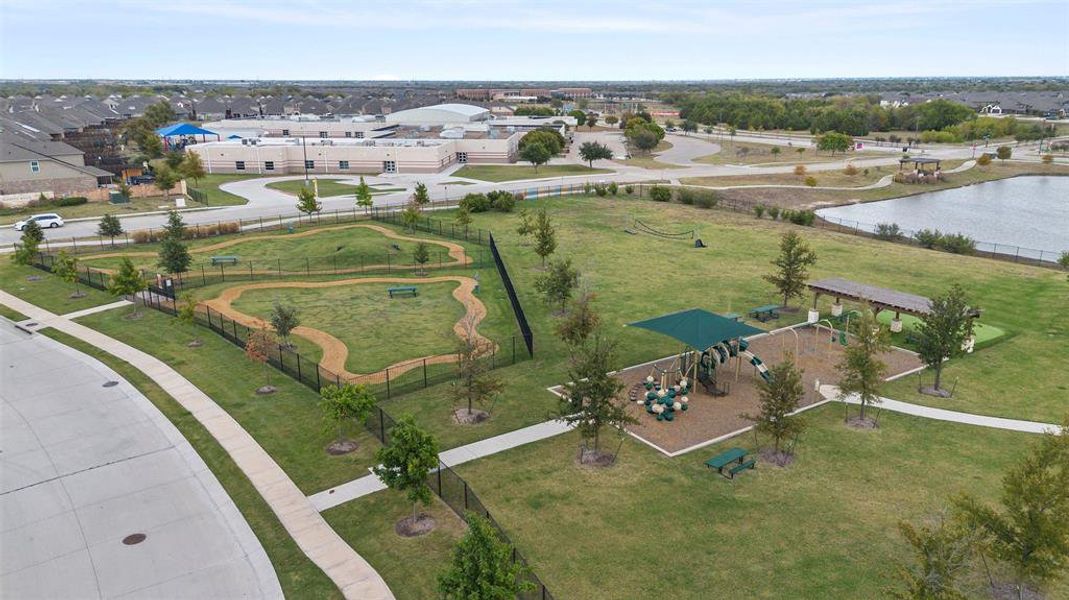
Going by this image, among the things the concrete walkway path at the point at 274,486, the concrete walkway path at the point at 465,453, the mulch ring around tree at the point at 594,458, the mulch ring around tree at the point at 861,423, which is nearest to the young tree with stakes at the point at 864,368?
the mulch ring around tree at the point at 861,423

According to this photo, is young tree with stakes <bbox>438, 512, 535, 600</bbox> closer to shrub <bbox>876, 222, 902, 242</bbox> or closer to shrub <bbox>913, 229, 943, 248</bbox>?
shrub <bbox>913, 229, 943, 248</bbox>

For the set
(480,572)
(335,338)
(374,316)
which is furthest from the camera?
(374,316)

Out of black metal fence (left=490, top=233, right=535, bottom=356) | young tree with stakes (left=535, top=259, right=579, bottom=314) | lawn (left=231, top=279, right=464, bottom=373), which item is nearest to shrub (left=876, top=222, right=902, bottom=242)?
black metal fence (left=490, top=233, right=535, bottom=356)

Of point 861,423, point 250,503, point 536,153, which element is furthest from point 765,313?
point 536,153

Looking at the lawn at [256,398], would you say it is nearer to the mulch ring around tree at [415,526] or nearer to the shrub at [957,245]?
the mulch ring around tree at [415,526]

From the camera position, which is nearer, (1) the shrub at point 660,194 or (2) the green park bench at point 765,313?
(2) the green park bench at point 765,313

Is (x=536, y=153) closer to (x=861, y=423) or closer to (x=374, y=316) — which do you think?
(x=374, y=316)
